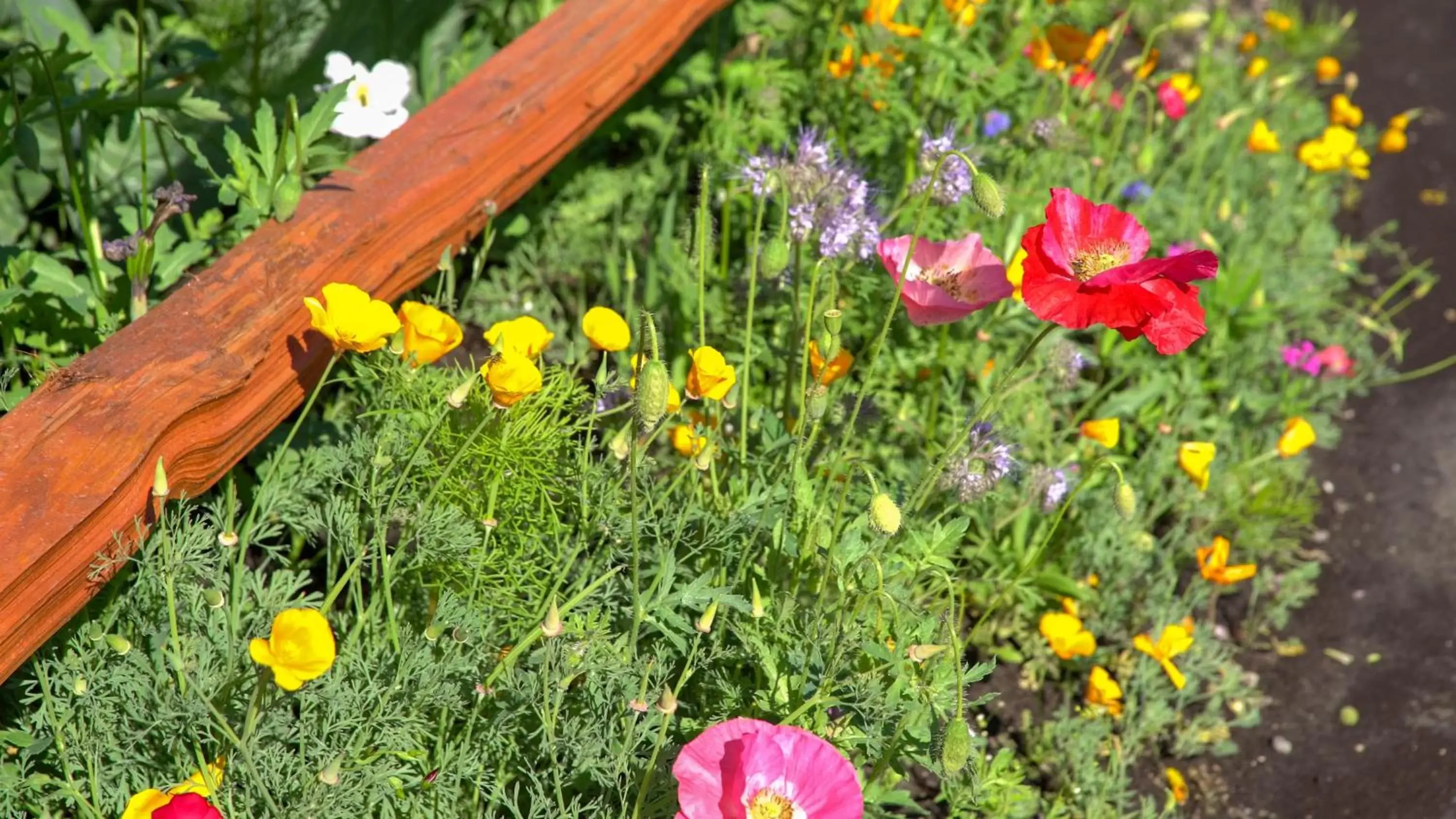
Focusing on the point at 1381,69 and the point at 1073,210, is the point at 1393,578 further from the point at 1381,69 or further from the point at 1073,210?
the point at 1381,69

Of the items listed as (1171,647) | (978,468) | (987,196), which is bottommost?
(1171,647)

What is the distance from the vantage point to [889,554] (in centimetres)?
201

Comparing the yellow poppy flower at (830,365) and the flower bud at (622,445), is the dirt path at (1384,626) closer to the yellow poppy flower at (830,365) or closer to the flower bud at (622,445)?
the yellow poppy flower at (830,365)

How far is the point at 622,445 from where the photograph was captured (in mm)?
1888

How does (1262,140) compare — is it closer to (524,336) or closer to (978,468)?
(978,468)

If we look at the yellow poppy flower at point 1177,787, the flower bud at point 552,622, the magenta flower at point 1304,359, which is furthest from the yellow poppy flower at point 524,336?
the magenta flower at point 1304,359

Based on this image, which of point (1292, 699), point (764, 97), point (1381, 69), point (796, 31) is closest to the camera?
point (1292, 699)

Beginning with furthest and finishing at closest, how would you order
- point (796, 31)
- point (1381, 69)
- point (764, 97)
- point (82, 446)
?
1. point (1381, 69)
2. point (796, 31)
3. point (764, 97)
4. point (82, 446)

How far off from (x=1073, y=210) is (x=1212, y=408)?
1.65 metres

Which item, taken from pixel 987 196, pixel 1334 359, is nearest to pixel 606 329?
pixel 987 196

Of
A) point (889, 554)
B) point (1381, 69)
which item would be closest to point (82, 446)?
point (889, 554)

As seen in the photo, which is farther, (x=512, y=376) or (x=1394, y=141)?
(x=1394, y=141)

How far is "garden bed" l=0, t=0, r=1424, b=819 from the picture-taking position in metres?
1.83

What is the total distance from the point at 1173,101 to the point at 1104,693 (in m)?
1.87
